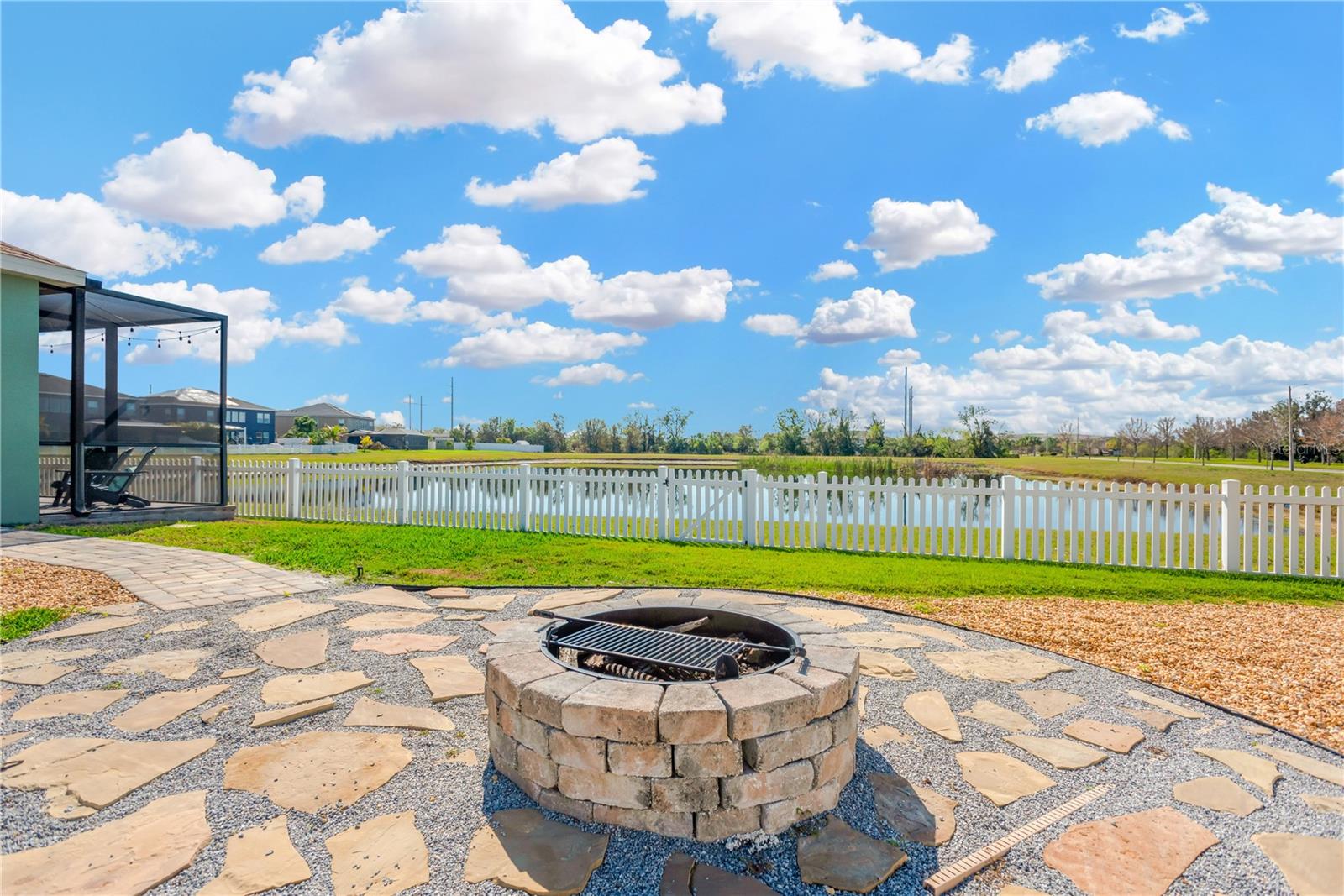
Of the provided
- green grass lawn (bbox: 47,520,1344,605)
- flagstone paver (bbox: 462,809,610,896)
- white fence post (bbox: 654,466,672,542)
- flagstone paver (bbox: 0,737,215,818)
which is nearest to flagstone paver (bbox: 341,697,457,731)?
flagstone paver (bbox: 0,737,215,818)

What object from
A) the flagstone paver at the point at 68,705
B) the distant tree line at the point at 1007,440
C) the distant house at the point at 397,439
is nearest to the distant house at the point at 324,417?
the distant house at the point at 397,439

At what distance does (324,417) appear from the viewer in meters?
67.8

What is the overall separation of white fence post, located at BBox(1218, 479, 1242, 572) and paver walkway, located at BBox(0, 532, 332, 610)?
29.8 ft

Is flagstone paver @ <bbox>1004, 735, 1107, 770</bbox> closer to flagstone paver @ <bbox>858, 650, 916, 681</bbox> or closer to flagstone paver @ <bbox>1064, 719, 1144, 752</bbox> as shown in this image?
flagstone paver @ <bbox>1064, 719, 1144, 752</bbox>

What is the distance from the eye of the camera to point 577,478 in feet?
31.3

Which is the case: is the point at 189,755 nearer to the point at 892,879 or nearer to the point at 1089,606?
the point at 892,879

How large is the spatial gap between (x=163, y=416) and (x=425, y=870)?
38.0 feet

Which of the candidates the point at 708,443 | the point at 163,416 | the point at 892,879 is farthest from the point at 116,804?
the point at 708,443

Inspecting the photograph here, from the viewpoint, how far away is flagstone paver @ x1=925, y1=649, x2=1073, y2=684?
3914 millimetres

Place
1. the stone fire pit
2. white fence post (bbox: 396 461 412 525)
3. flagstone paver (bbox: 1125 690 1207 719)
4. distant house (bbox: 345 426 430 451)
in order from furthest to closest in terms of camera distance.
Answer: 1. distant house (bbox: 345 426 430 451)
2. white fence post (bbox: 396 461 412 525)
3. flagstone paver (bbox: 1125 690 1207 719)
4. the stone fire pit

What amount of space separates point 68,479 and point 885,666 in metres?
12.3

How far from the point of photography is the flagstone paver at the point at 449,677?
11.4 feet

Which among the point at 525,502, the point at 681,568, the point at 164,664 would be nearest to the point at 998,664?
the point at 681,568

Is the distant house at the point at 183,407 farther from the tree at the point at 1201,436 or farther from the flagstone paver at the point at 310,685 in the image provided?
the tree at the point at 1201,436
